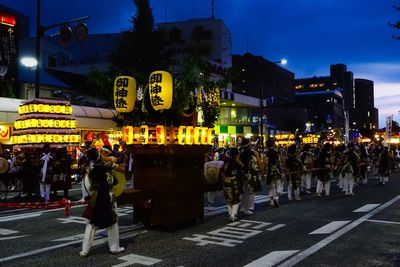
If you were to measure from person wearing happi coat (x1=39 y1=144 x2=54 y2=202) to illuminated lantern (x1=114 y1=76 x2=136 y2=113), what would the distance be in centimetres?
564

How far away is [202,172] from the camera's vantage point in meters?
10.6

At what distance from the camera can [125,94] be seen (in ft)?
33.9

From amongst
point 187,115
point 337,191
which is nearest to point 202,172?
point 187,115

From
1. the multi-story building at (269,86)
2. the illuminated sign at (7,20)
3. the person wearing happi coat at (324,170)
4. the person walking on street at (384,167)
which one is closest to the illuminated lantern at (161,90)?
the person wearing happi coat at (324,170)

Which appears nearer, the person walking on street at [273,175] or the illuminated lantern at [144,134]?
the illuminated lantern at [144,134]

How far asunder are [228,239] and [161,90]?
358cm

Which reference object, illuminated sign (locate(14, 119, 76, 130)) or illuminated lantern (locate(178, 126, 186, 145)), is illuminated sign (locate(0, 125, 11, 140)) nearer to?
illuminated sign (locate(14, 119, 76, 130))

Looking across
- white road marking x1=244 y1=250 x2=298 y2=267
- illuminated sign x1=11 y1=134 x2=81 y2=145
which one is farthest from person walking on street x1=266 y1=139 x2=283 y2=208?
illuminated sign x1=11 y1=134 x2=81 y2=145

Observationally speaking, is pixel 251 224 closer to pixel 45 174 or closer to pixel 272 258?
pixel 272 258

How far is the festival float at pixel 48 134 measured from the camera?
15.8m

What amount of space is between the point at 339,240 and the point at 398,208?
5.18m

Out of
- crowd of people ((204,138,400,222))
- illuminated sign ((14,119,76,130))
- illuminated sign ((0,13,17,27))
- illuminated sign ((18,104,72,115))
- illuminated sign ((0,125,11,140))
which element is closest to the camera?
crowd of people ((204,138,400,222))

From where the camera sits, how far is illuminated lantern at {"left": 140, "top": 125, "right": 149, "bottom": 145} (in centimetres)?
977

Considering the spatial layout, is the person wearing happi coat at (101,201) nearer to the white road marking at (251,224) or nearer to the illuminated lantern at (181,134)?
the illuminated lantern at (181,134)
